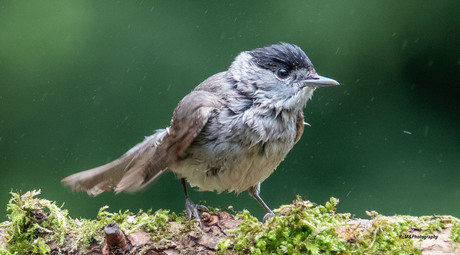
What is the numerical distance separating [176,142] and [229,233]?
0.80 meters

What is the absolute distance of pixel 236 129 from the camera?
133 inches

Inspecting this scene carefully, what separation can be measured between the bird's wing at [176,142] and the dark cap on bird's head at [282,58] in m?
0.39

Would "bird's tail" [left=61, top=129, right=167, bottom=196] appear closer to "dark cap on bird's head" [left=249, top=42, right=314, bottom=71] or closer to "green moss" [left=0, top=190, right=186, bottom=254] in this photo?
"green moss" [left=0, top=190, right=186, bottom=254]

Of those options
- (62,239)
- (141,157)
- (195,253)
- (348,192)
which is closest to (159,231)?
(195,253)

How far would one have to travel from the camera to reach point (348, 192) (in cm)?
543

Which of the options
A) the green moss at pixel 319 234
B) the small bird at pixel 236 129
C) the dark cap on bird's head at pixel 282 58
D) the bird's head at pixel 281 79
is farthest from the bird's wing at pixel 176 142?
the green moss at pixel 319 234

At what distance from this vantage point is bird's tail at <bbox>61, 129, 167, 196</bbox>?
3570mm

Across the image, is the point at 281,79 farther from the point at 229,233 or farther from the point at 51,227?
the point at 51,227

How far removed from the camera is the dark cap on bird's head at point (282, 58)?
352 cm

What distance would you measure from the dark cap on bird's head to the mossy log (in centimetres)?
98

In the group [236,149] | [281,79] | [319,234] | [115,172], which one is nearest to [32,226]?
[115,172]

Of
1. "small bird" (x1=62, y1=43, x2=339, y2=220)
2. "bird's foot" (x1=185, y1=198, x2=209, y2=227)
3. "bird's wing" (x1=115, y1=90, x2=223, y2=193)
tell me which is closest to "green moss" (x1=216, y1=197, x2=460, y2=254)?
"bird's foot" (x1=185, y1=198, x2=209, y2=227)

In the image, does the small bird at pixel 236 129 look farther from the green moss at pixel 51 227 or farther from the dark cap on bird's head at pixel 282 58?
the green moss at pixel 51 227

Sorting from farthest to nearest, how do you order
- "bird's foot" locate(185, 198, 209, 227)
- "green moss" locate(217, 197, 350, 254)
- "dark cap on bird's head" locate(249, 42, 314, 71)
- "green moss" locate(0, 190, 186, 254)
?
"dark cap on bird's head" locate(249, 42, 314, 71) < "bird's foot" locate(185, 198, 209, 227) < "green moss" locate(0, 190, 186, 254) < "green moss" locate(217, 197, 350, 254)
